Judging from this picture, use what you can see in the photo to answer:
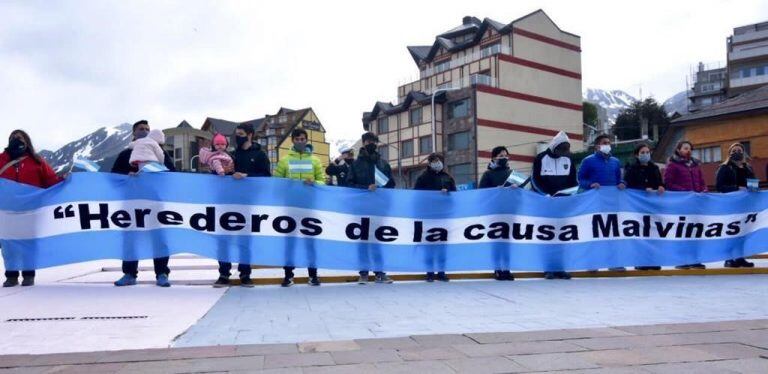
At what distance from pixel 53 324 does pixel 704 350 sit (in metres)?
4.52

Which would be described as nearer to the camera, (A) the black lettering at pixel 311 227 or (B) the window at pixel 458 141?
(A) the black lettering at pixel 311 227

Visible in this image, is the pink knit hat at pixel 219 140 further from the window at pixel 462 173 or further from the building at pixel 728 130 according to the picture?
the window at pixel 462 173

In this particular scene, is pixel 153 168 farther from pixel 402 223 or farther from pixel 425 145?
pixel 425 145

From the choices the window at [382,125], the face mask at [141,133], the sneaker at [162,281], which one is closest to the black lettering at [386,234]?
the sneaker at [162,281]

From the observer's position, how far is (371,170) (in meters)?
7.64

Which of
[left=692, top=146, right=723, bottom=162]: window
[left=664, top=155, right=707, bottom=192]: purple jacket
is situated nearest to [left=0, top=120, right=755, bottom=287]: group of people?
[left=664, top=155, right=707, bottom=192]: purple jacket

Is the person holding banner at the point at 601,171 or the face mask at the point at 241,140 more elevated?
the face mask at the point at 241,140

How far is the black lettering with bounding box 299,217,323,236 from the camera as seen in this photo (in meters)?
6.97

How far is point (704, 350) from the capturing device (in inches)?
136

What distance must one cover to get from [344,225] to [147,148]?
2.56 meters

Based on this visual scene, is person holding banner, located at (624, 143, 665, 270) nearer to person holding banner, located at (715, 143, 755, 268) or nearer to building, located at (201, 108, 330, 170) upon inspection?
person holding banner, located at (715, 143, 755, 268)

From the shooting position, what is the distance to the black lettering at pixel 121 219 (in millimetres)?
6668

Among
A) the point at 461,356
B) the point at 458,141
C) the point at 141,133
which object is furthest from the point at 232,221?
the point at 458,141

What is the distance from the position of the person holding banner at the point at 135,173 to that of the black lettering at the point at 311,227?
1652mm
